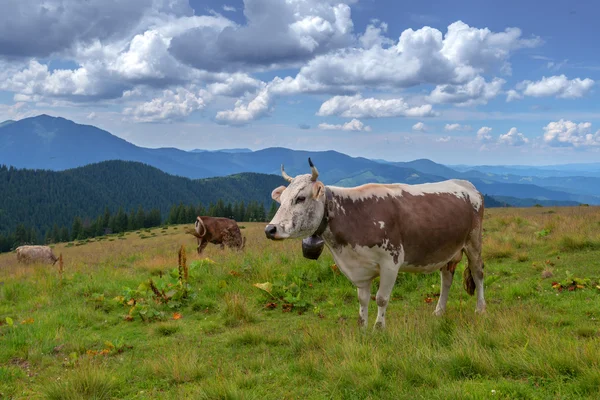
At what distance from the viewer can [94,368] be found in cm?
515

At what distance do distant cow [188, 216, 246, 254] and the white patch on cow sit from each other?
12.0 meters

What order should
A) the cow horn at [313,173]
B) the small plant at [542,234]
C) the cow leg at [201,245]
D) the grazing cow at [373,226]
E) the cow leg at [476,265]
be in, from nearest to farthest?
the cow horn at [313,173] < the grazing cow at [373,226] < the cow leg at [476,265] < the small plant at [542,234] < the cow leg at [201,245]

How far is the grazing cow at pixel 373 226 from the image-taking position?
20.2ft

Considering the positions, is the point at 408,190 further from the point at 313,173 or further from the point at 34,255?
the point at 34,255

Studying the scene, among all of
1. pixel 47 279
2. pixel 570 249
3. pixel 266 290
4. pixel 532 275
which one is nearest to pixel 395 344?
pixel 266 290

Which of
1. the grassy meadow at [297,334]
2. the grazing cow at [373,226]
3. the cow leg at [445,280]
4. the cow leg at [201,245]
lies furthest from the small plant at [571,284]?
the cow leg at [201,245]

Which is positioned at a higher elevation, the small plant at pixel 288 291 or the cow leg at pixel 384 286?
the cow leg at pixel 384 286

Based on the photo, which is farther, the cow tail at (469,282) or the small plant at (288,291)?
the small plant at (288,291)

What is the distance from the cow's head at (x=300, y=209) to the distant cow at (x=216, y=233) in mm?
12582

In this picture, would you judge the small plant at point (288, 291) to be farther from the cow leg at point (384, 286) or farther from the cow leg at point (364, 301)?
the cow leg at point (384, 286)

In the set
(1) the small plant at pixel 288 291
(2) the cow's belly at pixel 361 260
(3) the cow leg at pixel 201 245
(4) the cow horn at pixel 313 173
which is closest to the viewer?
(4) the cow horn at pixel 313 173

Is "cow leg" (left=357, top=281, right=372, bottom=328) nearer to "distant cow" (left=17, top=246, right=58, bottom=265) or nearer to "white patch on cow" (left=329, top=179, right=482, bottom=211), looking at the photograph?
"white patch on cow" (left=329, top=179, right=482, bottom=211)

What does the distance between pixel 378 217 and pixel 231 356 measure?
3097mm

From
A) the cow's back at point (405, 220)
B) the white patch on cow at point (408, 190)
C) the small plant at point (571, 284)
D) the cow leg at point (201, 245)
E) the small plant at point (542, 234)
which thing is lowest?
the cow leg at point (201, 245)
